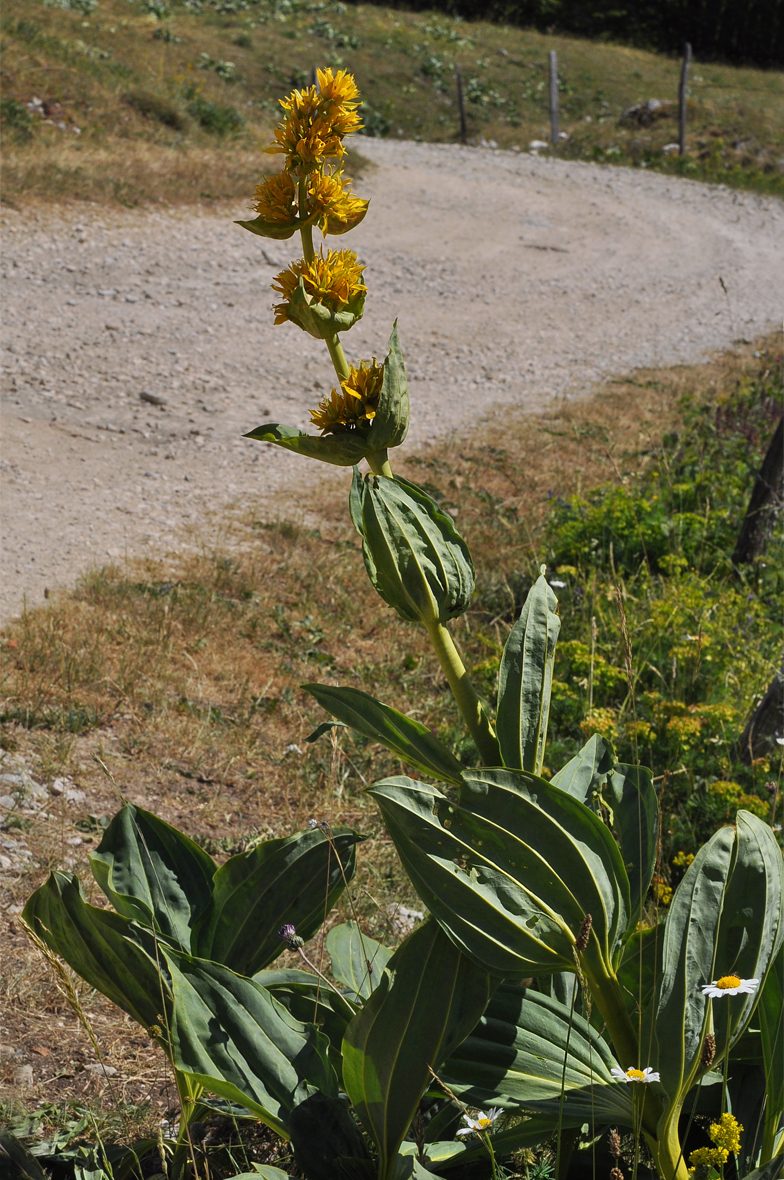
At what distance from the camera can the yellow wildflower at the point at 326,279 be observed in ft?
4.62

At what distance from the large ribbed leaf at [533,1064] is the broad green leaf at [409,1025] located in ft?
0.40

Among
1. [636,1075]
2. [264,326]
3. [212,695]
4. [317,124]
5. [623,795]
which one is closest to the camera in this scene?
[317,124]

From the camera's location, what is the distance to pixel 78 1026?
8.07 feet

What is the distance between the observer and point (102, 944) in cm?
180

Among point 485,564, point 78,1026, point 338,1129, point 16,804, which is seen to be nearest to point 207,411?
point 485,564

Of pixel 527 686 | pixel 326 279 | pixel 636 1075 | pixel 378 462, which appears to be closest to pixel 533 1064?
pixel 636 1075

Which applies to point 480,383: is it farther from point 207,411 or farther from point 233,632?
point 233,632

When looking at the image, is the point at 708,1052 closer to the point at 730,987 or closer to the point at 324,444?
the point at 730,987

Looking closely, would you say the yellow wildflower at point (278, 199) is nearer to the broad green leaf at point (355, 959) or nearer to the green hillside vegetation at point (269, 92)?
the broad green leaf at point (355, 959)

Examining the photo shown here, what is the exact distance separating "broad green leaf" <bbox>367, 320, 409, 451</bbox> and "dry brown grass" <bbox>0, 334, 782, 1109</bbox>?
1.43 meters

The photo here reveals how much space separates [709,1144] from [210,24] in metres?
27.0

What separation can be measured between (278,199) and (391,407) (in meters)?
0.36

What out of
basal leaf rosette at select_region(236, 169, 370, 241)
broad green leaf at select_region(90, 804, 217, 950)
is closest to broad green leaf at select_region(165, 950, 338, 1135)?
broad green leaf at select_region(90, 804, 217, 950)

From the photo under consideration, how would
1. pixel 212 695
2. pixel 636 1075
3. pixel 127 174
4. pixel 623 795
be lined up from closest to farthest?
pixel 636 1075 < pixel 623 795 < pixel 212 695 < pixel 127 174
